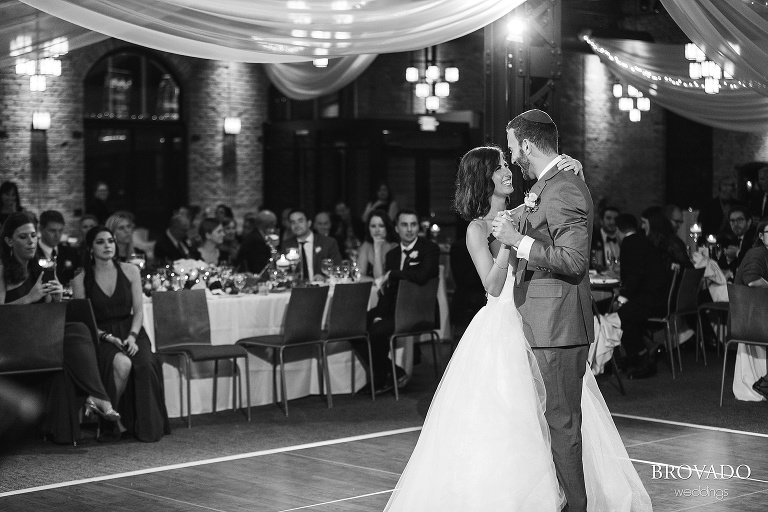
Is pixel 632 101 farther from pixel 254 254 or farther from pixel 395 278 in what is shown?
pixel 395 278

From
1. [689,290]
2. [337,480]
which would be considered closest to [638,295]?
[689,290]

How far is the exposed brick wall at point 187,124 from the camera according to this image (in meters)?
13.6

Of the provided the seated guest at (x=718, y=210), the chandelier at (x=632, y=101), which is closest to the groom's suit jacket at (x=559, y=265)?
the seated guest at (x=718, y=210)

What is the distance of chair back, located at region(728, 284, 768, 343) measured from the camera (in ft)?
24.9

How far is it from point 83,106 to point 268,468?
9.26 m

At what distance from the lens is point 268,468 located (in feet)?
20.0

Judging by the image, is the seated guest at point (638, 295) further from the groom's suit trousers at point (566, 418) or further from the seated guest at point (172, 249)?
the groom's suit trousers at point (566, 418)

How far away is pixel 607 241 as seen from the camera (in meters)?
11.6

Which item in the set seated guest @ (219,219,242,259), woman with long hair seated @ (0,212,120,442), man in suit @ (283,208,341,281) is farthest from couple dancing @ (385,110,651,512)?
seated guest @ (219,219,242,259)

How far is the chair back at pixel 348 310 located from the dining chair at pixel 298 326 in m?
0.11

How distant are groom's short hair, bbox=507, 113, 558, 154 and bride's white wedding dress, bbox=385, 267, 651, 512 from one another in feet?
1.78

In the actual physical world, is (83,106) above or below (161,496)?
above

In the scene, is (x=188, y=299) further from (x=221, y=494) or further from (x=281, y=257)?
(x=221, y=494)

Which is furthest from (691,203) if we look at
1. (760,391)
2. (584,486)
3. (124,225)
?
(584,486)
